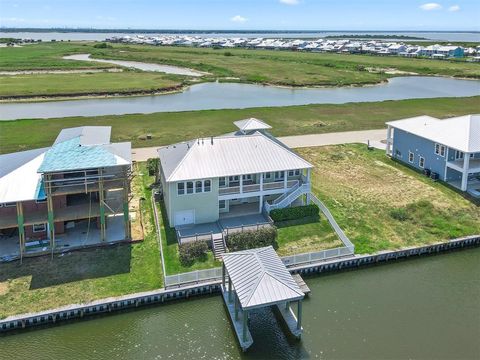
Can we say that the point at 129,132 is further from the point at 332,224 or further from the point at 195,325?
the point at 195,325

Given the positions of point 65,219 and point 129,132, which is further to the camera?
point 129,132

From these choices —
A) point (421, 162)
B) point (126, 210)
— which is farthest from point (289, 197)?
point (421, 162)

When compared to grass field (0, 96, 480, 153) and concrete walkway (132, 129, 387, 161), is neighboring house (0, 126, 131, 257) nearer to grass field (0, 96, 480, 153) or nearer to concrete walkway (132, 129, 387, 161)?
concrete walkway (132, 129, 387, 161)

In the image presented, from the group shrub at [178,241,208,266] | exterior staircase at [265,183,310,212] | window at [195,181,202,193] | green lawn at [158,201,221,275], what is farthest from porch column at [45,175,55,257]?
exterior staircase at [265,183,310,212]

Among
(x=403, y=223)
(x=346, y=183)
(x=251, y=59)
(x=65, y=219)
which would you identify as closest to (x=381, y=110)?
(x=346, y=183)

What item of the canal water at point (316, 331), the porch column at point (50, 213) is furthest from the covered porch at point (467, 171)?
the porch column at point (50, 213)

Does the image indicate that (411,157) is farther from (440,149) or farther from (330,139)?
(330,139)
